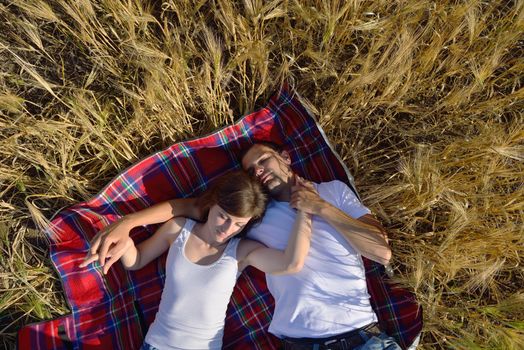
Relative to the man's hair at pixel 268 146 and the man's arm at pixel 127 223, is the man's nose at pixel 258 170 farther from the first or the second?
the man's arm at pixel 127 223

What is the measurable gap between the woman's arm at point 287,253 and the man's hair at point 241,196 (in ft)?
0.65

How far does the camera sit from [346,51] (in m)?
2.85

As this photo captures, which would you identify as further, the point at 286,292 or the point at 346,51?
the point at 346,51

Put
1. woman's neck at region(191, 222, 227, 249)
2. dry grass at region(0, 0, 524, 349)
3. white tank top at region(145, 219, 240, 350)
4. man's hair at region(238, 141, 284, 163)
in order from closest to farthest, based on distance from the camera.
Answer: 1. dry grass at region(0, 0, 524, 349)
2. white tank top at region(145, 219, 240, 350)
3. woman's neck at region(191, 222, 227, 249)
4. man's hair at region(238, 141, 284, 163)

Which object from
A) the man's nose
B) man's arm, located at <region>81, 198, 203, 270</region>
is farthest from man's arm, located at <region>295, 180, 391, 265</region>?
man's arm, located at <region>81, 198, 203, 270</region>

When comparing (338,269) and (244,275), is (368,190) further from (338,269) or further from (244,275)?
(244,275)

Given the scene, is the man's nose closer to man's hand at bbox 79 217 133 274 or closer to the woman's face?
the woman's face

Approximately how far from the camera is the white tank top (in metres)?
2.57

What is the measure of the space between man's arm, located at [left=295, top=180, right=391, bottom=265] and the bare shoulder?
1.20 feet

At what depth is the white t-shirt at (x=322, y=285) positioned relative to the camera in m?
2.54

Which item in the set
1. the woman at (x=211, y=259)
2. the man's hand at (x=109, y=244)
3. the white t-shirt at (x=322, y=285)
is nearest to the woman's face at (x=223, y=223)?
the woman at (x=211, y=259)

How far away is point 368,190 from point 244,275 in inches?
39.8

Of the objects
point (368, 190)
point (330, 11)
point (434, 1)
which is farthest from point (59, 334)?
point (434, 1)

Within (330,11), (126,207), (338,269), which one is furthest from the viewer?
(126,207)
